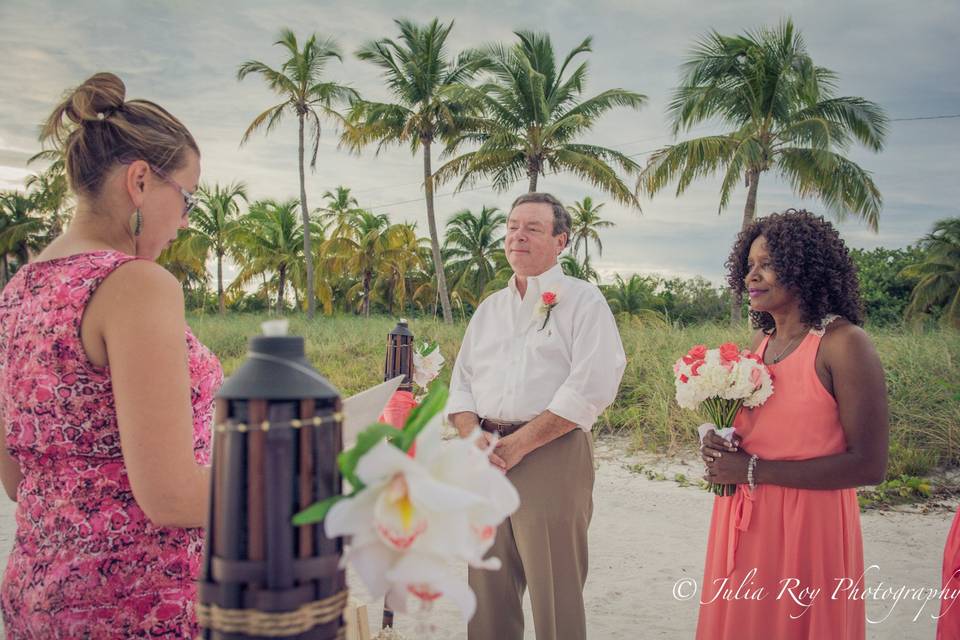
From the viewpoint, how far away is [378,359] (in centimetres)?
1523

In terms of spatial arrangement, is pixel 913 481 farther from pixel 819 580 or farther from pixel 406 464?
Answer: pixel 406 464

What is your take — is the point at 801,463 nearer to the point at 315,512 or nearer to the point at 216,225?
the point at 315,512

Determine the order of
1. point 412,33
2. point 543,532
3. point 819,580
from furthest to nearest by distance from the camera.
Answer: point 412,33 → point 543,532 → point 819,580

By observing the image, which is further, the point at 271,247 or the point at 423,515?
the point at 271,247

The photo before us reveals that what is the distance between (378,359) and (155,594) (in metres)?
13.7

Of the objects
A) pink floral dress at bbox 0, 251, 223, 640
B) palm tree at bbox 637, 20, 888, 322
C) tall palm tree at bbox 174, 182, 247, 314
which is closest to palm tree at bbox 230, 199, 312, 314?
tall palm tree at bbox 174, 182, 247, 314

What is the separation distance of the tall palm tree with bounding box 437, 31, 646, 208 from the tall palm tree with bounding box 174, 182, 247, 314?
17.3 metres

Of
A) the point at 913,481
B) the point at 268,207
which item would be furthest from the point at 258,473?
the point at 268,207

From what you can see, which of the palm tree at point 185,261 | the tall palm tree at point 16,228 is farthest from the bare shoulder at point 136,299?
the tall palm tree at point 16,228

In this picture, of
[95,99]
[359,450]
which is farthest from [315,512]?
[95,99]

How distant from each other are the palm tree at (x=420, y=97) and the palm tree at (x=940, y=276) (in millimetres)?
21157

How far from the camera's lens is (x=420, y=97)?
26.6 metres

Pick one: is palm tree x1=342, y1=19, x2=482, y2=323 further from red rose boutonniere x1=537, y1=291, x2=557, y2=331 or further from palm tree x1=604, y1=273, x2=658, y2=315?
red rose boutonniere x1=537, y1=291, x2=557, y2=331

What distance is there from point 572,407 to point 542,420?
0.15 metres
